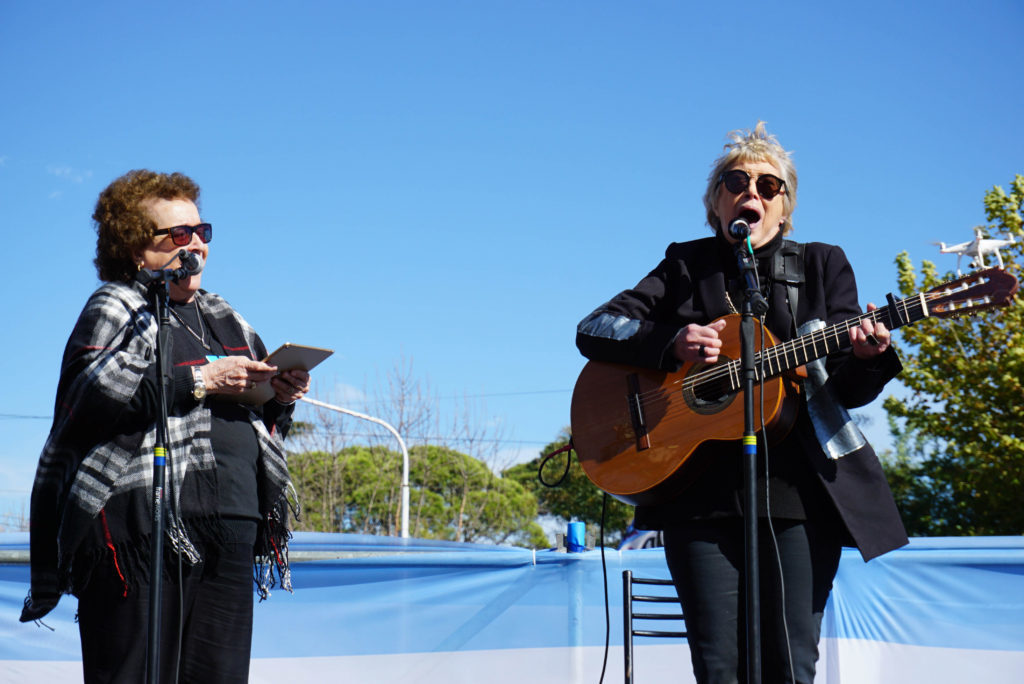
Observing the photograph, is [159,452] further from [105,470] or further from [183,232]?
[183,232]

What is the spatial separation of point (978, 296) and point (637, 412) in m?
1.06

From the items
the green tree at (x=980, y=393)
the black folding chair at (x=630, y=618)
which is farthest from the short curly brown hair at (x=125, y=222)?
the green tree at (x=980, y=393)

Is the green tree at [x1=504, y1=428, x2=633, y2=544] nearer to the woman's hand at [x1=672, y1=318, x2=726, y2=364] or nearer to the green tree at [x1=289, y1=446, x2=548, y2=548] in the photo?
the green tree at [x1=289, y1=446, x2=548, y2=548]

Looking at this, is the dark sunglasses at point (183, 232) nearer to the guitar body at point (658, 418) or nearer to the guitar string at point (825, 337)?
the guitar body at point (658, 418)

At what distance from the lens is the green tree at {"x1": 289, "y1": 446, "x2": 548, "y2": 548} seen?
21.0 meters

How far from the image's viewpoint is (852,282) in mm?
2756

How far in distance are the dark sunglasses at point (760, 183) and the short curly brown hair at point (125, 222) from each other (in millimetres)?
1823

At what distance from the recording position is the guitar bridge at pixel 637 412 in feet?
9.55

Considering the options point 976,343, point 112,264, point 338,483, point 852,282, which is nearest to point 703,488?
point 852,282

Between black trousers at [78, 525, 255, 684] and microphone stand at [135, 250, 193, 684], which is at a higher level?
microphone stand at [135, 250, 193, 684]

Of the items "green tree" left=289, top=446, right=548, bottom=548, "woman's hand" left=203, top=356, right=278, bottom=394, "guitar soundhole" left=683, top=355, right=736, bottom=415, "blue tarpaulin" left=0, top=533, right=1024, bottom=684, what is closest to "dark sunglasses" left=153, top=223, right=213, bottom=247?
"woman's hand" left=203, top=356, right=278, bottom=394

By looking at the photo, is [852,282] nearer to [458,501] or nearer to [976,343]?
[976,343]

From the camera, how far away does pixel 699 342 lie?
270 centimetres

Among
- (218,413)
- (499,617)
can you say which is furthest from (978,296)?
(499,617)
